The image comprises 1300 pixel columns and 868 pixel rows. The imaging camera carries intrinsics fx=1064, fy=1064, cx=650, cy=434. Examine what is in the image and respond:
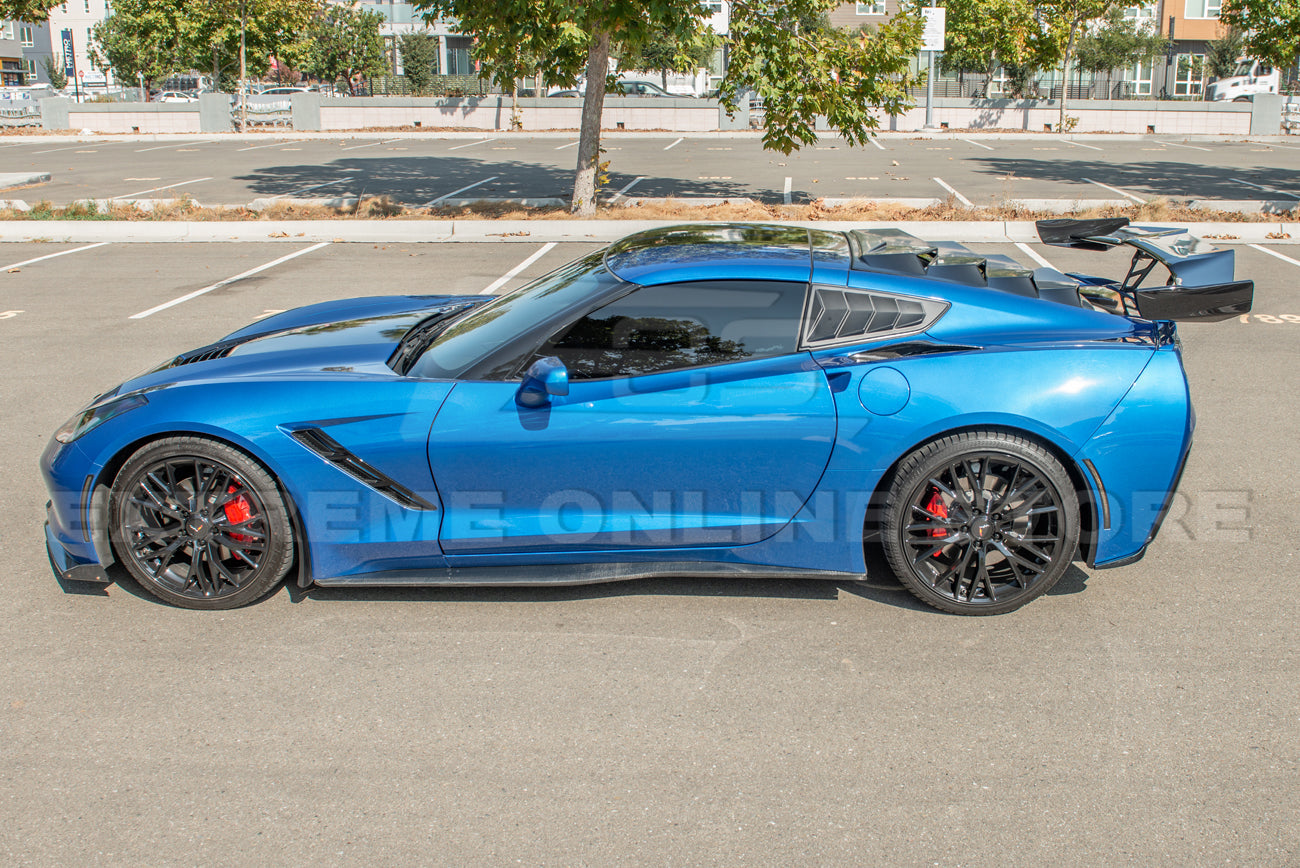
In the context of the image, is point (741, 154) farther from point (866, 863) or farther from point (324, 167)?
point (866, 863)

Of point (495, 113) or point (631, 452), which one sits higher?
point (495, 113)

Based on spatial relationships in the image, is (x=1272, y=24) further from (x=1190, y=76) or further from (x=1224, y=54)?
(x=1190, y=76)

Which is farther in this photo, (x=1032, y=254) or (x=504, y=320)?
(x=1032, y=254)

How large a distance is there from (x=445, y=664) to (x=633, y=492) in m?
0.91

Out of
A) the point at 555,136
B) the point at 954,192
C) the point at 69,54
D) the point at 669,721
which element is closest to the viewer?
the point at 669,721

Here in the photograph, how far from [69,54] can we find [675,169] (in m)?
72.3

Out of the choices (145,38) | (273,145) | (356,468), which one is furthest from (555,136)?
(356,468)

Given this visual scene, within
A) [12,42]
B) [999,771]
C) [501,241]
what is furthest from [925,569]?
[12,42]

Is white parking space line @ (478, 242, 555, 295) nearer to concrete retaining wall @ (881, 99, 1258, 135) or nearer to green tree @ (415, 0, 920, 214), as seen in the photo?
green tree @ (415, 0, 920, 214)

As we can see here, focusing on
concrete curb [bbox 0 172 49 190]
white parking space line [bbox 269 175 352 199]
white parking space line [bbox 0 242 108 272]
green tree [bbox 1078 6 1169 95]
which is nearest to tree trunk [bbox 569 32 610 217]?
white parking space line [bbox 269 175 352 199]

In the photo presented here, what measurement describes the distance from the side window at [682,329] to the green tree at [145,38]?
3841 cm

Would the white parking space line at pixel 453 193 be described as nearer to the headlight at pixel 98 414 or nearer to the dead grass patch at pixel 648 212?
the dead grass patch at pixel 648 212

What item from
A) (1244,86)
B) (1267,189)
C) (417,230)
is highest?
(1244,86)

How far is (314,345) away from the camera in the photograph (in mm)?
4594
